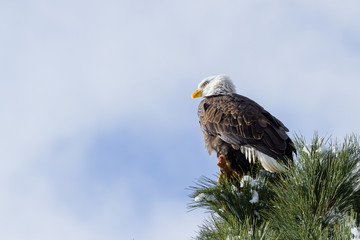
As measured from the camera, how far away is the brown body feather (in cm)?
551

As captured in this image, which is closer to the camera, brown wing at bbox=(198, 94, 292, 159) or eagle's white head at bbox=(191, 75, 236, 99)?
brown wing at bbox=(198, 94, 292, 159)

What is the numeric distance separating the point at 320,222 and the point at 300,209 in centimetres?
14

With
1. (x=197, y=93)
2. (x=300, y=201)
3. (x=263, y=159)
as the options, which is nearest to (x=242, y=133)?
(x=263, y=159)

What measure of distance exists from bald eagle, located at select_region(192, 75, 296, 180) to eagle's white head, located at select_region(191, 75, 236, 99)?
23.7 inches

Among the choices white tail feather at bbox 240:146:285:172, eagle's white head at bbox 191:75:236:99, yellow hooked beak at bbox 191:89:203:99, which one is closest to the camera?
white tail feather at bbox 240:146:285:172

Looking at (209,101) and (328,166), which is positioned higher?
(209,101)

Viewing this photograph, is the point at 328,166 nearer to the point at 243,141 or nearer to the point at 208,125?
the point at 243,141

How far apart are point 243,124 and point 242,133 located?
0.12 metres

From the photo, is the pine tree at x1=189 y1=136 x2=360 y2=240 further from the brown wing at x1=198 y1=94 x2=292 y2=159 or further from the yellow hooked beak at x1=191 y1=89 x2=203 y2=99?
the yellow hooked beak at x1=191 y1=89 x2=203 y2=99

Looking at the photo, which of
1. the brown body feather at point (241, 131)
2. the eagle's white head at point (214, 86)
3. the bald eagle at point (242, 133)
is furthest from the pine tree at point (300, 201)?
the eagle's white head at point (214, 86)

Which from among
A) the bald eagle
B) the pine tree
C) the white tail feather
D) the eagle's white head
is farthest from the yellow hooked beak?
the pine tree

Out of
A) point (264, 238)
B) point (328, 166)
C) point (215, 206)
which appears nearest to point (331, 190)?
point (328, 166)

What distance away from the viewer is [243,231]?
328 centimetres

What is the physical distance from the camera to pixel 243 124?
5883 mm
